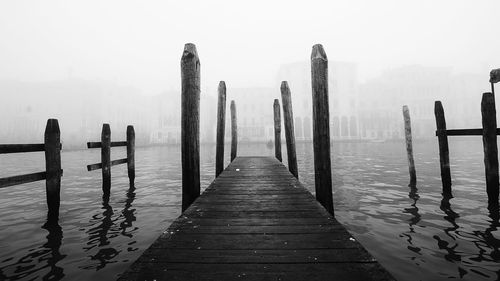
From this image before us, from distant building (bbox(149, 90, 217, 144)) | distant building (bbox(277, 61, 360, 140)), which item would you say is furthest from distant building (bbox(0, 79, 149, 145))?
distant building (bbox(277, 61, 360, 140))

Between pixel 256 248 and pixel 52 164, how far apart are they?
4.62 meters

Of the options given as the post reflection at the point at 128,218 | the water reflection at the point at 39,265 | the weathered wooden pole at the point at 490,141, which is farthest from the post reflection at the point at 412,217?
the water reflection at the point at 39,265

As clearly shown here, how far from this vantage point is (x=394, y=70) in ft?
262

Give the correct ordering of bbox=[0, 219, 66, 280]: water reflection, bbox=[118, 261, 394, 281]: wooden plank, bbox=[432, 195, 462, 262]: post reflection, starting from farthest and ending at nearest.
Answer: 1. bbox=[432, 195, 462, 262]: post reflection
2. bbox=[0, 219, 66, 280]: water reflection
3. bbox=[118, 261, 394, 281]: wooden plank

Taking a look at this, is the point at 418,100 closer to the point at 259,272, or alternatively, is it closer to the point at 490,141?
the point at 490,141

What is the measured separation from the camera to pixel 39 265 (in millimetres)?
3402

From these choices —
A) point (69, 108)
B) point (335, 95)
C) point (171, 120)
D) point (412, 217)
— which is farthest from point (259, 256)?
point (69, 108)

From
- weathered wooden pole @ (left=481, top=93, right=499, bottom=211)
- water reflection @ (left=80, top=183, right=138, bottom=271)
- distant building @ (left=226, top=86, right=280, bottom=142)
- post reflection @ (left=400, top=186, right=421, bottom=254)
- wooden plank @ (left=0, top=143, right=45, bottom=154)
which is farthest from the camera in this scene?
distant building @ (left=226, top=86, right=280, bottom=142)

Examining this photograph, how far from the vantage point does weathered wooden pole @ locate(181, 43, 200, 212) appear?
4293 millimetres

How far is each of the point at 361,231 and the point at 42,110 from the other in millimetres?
103161

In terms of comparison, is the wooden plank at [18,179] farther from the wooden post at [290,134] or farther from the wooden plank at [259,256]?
the wooden post at [290,134]

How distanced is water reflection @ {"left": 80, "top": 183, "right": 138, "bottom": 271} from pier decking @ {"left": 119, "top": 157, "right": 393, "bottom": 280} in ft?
4.45

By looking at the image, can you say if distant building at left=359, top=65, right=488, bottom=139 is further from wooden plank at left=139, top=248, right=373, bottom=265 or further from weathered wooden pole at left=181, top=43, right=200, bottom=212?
wooden plank at left=139, top=248, right=373, bottom=265

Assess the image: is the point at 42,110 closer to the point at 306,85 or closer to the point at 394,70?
Answer: the point at 306,85
